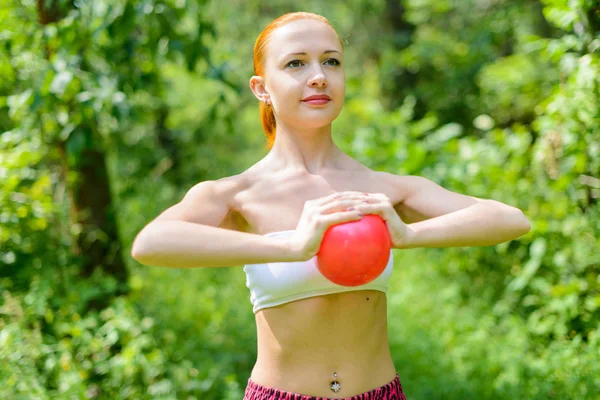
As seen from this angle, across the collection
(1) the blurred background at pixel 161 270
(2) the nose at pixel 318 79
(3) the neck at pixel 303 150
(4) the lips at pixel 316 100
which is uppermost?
(2) the nose at pixel 318 79

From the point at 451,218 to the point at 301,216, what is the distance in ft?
1.39

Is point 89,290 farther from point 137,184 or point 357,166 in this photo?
point 357,166

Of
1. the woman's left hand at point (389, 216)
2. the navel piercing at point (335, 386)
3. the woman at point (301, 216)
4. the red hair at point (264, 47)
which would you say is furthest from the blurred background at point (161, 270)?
the navel piercing at point (335, 386)

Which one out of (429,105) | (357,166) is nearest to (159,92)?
(357,166)

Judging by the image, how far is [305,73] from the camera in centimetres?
202

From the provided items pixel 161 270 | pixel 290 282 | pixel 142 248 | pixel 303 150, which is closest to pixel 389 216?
pixel 290 282

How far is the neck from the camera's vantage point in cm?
213

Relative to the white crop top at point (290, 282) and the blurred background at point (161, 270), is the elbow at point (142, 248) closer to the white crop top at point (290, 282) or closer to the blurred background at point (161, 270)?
the white crop top at point (290, 282)

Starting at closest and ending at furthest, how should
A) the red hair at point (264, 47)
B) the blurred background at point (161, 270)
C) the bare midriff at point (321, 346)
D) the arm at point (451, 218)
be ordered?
the arm at point (451, 218), the bare midriff at point (321, 346), the red hair at point (264, 47), the blurred background at point (161, 270)

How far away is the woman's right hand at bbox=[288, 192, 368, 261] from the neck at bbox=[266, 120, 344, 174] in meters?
0.36

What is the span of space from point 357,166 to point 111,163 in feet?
18.1

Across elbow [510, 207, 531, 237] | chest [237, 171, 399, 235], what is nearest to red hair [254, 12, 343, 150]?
chest [237, 171, 399, 235]

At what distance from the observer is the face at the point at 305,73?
2023 millimetres

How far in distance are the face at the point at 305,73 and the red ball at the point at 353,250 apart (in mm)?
427
